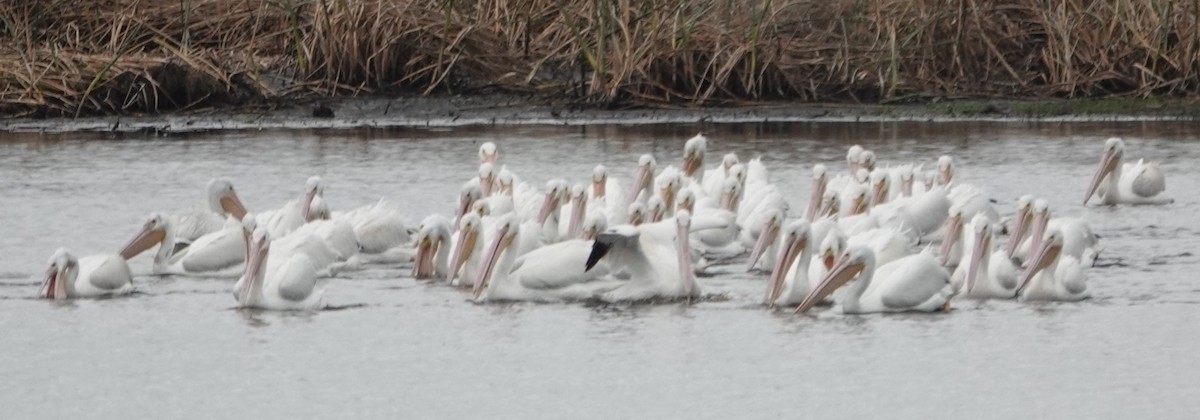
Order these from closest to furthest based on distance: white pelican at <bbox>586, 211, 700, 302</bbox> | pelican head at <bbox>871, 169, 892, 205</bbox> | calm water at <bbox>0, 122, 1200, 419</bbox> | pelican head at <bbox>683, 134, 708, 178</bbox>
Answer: calm water at <bbox>0, 122, 1200, 419</bbox> < white pelican at <bbox>586, 211, 700, 302</bbox> < pelican head at <bbox>871, 169, 892, 205</bbox> < pelican head at <bbox>683, 134, 708, 178</bbox>

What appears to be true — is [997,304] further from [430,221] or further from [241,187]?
[241,187]

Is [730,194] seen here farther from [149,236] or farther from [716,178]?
[149,236]

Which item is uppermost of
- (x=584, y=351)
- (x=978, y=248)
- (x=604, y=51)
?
(x=604, y=51)

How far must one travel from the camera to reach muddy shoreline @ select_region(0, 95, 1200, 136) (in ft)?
55.2

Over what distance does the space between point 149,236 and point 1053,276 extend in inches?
155

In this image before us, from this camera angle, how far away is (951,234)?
33.0 feet

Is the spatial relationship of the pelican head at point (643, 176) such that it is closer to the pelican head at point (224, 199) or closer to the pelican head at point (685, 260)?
the pelican head at point (224, 199)

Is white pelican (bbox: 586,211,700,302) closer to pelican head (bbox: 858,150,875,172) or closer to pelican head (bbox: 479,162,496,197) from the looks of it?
pelican head (bbox: 479,162,496,197)

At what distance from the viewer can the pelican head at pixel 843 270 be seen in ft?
28.8

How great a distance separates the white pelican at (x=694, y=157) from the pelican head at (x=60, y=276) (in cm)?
439

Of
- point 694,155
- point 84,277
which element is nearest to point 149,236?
point 84,277

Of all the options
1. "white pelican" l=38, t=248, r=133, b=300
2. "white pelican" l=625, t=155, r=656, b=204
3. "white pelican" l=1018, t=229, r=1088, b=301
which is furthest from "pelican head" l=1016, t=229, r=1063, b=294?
"white pelican" l=38, t=248, r=133, b=300

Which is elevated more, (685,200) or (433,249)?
(685,200)

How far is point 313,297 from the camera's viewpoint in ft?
29.9
